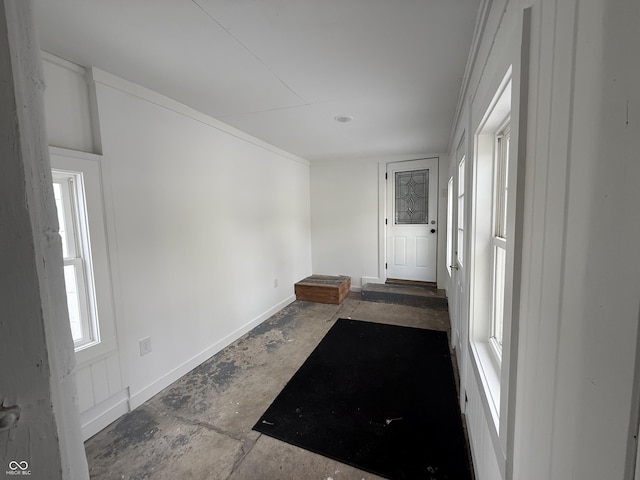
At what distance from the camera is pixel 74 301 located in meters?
1.69

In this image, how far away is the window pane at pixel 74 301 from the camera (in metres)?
1.67

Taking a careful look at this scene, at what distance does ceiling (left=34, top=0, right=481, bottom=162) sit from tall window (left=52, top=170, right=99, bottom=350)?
76cm

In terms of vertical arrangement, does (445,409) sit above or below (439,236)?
below

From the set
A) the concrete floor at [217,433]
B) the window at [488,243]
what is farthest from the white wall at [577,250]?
the concrete floor at [217,433]

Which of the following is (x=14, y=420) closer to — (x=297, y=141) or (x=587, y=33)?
(x=587, y=33)

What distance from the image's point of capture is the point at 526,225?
76 centimetres

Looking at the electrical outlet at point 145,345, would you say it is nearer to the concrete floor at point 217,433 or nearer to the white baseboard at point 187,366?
the white baseboard at point 187,366

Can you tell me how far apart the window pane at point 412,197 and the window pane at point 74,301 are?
4.04 metres

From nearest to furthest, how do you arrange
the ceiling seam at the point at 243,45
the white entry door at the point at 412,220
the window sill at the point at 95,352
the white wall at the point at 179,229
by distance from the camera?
the ceiling seam at the point at 243,45 → the window sill at the point at 95,352 → the white wall at the point at 179,229 → the white entry door at the point at 412,220

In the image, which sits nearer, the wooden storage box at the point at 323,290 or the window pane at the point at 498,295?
the window pane at the point at 498,295

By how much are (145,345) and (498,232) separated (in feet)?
8.17

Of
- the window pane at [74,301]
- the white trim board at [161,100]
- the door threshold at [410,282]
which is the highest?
the white trim board at [161,100]

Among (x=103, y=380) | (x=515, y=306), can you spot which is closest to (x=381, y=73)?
(x=515, y=306)

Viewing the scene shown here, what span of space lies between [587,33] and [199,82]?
2068 mm
